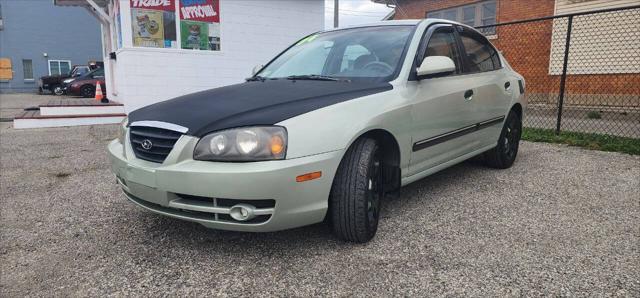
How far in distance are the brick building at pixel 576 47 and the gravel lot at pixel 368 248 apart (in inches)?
287

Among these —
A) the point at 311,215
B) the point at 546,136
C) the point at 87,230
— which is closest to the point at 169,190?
the point at 311,215

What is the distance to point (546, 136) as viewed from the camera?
264 inches

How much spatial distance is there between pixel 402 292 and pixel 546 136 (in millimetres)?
5625

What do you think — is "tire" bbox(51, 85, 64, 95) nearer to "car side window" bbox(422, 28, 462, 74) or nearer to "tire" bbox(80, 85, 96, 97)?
"tire" bbox(80, 85, 96, 97)

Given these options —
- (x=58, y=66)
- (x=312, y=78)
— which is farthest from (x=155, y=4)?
(x=58, y=66)

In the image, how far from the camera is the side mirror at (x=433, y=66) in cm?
294

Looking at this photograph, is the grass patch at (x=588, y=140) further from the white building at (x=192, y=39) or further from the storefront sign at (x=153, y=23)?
the storefront sign at (x=153, y=23)

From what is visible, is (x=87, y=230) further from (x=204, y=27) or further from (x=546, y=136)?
(x=204, y=27)

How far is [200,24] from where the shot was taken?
9.68 meters

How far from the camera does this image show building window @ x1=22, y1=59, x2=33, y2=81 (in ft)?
86.9

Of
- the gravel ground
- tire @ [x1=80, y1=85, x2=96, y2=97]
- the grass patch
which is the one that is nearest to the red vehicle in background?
tire @ [x1=80, y1=85, x2=96, y2=97]

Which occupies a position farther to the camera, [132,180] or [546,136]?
[546,136]

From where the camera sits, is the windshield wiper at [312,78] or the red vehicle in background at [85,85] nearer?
the windshield wiper at [312,78]

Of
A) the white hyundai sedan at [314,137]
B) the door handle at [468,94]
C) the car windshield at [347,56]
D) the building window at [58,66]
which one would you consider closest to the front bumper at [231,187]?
the white hyundai sedan at [314,137]
